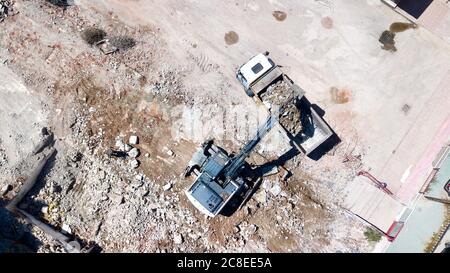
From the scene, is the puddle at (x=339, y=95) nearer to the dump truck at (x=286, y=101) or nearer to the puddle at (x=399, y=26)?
the dump truck at (x=286, y=101)

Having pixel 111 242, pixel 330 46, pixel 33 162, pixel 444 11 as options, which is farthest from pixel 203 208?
pixel 444 11

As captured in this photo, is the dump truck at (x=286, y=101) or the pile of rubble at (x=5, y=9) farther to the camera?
the pile of rubble at (x=5, y=9)

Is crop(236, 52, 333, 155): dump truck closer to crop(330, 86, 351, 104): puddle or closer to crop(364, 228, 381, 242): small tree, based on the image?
crop(330, 86, 351, 104): puddle

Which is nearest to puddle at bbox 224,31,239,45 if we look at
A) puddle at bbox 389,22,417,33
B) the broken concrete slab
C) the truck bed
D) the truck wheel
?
the truck wheel

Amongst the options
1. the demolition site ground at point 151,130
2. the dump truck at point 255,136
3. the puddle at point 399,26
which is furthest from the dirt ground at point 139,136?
the puddle at point 399,26

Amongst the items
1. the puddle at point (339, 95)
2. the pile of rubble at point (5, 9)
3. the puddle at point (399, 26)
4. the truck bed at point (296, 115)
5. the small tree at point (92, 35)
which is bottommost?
the pile of rubble at point (5, 9)

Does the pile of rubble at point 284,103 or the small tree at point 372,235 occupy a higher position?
the pile of rubble at point 284,103

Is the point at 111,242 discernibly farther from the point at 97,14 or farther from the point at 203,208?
the point at 97,14
